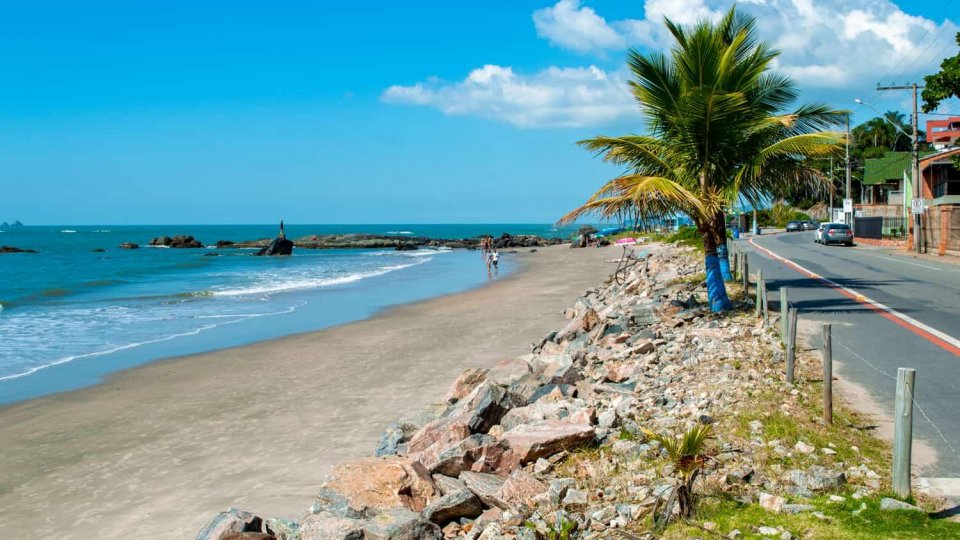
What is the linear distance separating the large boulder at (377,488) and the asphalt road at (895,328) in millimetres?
4771

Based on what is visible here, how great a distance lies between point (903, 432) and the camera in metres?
6.44

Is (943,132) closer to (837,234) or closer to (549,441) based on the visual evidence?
(837,234)

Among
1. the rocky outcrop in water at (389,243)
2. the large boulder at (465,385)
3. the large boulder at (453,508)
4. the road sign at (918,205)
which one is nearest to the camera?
the large boulder at (453,508)

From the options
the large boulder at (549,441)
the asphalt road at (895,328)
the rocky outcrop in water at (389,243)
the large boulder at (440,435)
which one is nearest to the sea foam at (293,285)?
the asphalt road at (895,328)

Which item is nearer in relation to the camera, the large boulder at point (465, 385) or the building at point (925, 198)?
the large boulder at point (465, 385)

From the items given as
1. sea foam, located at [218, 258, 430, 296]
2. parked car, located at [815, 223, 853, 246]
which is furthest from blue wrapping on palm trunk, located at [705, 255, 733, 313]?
parked car, located at [815, 223, 853, 246]

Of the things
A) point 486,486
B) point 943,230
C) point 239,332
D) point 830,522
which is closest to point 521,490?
point 486,486

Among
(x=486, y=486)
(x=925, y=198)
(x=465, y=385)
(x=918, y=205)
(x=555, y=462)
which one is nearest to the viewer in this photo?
(x=486, y=486)

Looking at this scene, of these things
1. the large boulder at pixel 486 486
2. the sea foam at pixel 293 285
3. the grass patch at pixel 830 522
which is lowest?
the sea foam at pixel 293 285

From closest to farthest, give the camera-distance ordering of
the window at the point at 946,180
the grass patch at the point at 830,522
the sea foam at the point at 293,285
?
the grass patch at the point at 830,522
the sea foam at the point at 293,285
the window at the point at 946,180

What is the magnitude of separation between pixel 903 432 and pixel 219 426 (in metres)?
10.6

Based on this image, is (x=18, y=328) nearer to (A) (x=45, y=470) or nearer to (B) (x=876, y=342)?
(A) (x=45, y=470)

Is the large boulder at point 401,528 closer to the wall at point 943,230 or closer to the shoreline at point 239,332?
the shoreline at point 239,332

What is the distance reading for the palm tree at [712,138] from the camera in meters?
15.0
